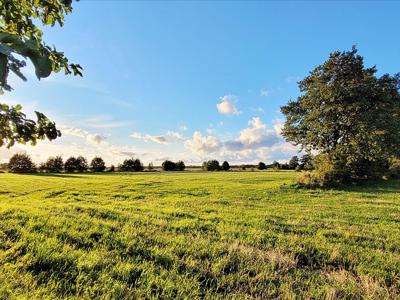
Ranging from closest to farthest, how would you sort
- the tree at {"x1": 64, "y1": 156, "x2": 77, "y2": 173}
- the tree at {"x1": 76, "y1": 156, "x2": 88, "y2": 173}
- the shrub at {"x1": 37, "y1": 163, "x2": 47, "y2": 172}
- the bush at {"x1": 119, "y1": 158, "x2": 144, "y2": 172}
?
1. the shrub at {"x1": 37, "y1": 163, "x2": 47, "y2": 172}
2. the tree at {"x1": 64, "y1": 156, "x2": 77, "y2": 173}
3. the tree at {"x1": 76, "y1": 156, "x2": 88, "y2": 173}
4. the bush at {"x1": 119, "y1": 158, "x2": 144, "y2": 172}

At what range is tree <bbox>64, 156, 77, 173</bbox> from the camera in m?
76.5

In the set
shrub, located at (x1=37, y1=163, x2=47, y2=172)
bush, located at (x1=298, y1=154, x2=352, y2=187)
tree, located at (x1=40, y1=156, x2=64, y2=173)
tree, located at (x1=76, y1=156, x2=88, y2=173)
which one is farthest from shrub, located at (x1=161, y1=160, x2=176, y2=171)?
bush, located at (x1=298, y1=154, x2=352, y2=187)

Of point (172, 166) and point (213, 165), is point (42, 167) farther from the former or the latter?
point (213, 165)

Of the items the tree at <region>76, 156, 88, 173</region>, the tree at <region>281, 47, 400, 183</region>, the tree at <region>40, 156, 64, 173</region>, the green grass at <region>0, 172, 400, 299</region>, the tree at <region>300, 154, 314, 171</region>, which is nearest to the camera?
the green grass at <region>0, 172, 400, 299</region>

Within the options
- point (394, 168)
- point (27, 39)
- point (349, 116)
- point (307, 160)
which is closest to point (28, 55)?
point (27, 39)

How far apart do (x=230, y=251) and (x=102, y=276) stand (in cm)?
256

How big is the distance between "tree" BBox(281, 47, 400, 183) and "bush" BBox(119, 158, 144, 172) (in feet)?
225

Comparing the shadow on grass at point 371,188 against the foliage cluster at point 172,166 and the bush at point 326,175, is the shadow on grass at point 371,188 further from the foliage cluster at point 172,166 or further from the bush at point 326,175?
the foliage cluster at point 172,166

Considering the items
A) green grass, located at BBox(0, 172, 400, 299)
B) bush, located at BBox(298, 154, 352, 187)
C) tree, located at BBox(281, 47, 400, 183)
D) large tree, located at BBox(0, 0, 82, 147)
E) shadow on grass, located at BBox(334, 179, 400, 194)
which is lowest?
shadow on grass, located at BBox(334, 179, 400, 194)

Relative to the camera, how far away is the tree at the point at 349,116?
2310cm

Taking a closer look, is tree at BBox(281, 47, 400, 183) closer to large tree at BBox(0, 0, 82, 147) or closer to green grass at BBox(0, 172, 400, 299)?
green grass at BBox(0, 172, 400, 299)

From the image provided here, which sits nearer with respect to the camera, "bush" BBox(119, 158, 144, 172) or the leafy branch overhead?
the leafy branch overhead

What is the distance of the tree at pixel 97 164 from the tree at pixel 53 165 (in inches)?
374

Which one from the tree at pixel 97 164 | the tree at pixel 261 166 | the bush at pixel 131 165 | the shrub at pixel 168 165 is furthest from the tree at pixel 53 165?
the tree at pixel 261 166
